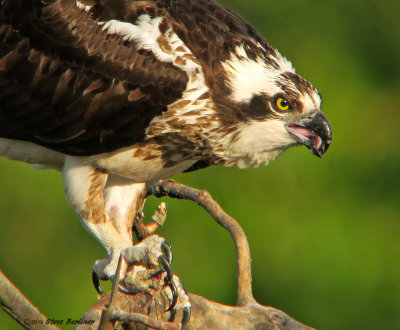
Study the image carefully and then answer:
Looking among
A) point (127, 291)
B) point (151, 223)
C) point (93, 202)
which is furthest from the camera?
→ point (151, 223)

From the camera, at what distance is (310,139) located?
6.70 m

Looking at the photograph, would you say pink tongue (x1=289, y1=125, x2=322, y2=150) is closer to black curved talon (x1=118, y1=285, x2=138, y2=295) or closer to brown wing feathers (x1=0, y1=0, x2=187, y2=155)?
brown wing feathers (x1=0, y1=0, x2=187, y2=155)

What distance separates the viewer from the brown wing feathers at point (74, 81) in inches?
263

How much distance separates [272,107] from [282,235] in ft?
15.1

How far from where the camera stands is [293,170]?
11.7 meters

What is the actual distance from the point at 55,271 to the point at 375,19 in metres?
6.16

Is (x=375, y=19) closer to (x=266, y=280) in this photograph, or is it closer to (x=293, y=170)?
(x=293, y=170)

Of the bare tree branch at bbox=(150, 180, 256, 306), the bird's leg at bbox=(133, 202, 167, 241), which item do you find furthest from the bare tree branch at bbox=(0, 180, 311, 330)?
the bird's leg at bbox=(133, 202, 167, 241)

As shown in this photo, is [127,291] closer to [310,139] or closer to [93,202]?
[93,202]

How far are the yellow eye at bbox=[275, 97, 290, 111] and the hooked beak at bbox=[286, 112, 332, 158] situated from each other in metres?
0.11

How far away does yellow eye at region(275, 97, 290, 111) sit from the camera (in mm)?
6711

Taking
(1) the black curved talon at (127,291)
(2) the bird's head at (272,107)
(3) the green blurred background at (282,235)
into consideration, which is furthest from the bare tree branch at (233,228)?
(3) the green blurred background at (282,235)

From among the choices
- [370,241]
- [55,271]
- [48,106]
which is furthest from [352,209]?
[48,106]

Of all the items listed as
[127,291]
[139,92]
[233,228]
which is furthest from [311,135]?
[127,291]
